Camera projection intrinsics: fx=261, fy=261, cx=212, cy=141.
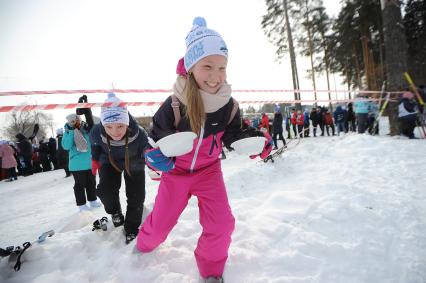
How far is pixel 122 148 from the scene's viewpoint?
102 inches

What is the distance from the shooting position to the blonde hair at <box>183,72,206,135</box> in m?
1.63

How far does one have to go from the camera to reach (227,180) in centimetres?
452

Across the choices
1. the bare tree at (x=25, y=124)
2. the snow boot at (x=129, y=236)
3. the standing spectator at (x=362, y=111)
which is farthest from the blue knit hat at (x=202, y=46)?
the bare tree at (x=25, y=124)

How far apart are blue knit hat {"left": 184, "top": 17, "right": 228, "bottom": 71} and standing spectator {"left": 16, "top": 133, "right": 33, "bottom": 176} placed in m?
11.1

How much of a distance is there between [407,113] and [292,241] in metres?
6.79

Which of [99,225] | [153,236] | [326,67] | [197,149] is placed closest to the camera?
[197,149]

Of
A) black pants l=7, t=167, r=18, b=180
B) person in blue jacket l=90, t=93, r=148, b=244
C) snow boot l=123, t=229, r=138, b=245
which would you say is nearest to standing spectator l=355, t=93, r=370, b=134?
person in blue jacket l=90, t=93, r=148, b=244

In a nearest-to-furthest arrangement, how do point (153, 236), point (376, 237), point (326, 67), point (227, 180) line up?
point (153, 236), point (376, 237), point (227, 180), point (326, 67)

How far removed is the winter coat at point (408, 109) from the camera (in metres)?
6.89

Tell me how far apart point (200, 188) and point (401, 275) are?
1422 mm

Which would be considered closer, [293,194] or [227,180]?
[293,194]

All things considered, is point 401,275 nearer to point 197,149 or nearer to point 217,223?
point 217,223

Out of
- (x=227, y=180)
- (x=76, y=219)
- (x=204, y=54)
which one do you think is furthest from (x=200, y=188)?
(x=227, y=180)

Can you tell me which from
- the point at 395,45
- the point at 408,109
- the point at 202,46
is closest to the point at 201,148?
the point at 202,46
